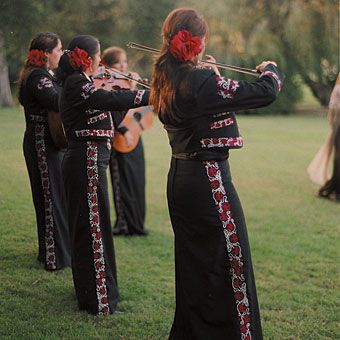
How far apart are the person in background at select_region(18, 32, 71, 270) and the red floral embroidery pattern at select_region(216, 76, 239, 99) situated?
6.21 ft

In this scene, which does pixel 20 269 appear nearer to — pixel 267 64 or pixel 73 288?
pixel 73 288

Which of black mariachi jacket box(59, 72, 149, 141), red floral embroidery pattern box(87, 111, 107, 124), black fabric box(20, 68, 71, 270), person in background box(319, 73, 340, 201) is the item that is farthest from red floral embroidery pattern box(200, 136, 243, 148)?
person in background box(319, 73, 340, 201)

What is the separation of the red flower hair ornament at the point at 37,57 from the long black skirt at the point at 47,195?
1.59 ft

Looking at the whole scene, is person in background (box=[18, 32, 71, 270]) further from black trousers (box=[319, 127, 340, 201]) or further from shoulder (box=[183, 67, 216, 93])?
black trousers (box=[319, 127, 340, 201])

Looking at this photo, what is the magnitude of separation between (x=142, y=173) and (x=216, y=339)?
11.0 feet

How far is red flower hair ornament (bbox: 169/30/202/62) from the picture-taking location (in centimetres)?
310

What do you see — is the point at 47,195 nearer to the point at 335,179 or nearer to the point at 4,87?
the point at 4,87

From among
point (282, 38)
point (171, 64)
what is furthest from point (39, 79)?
point (282, 38)

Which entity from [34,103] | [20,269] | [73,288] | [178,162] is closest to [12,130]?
[34,103]

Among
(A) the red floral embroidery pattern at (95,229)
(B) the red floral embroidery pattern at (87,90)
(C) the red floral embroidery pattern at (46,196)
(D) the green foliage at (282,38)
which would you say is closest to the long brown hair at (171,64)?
(B) the red floral embroidery pattern at (87,90)

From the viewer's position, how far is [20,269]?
4996mm

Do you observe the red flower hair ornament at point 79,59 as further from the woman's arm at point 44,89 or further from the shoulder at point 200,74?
the shoulder at point 200,74

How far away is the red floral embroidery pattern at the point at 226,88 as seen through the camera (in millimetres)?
3051

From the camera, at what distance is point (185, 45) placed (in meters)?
3.10
